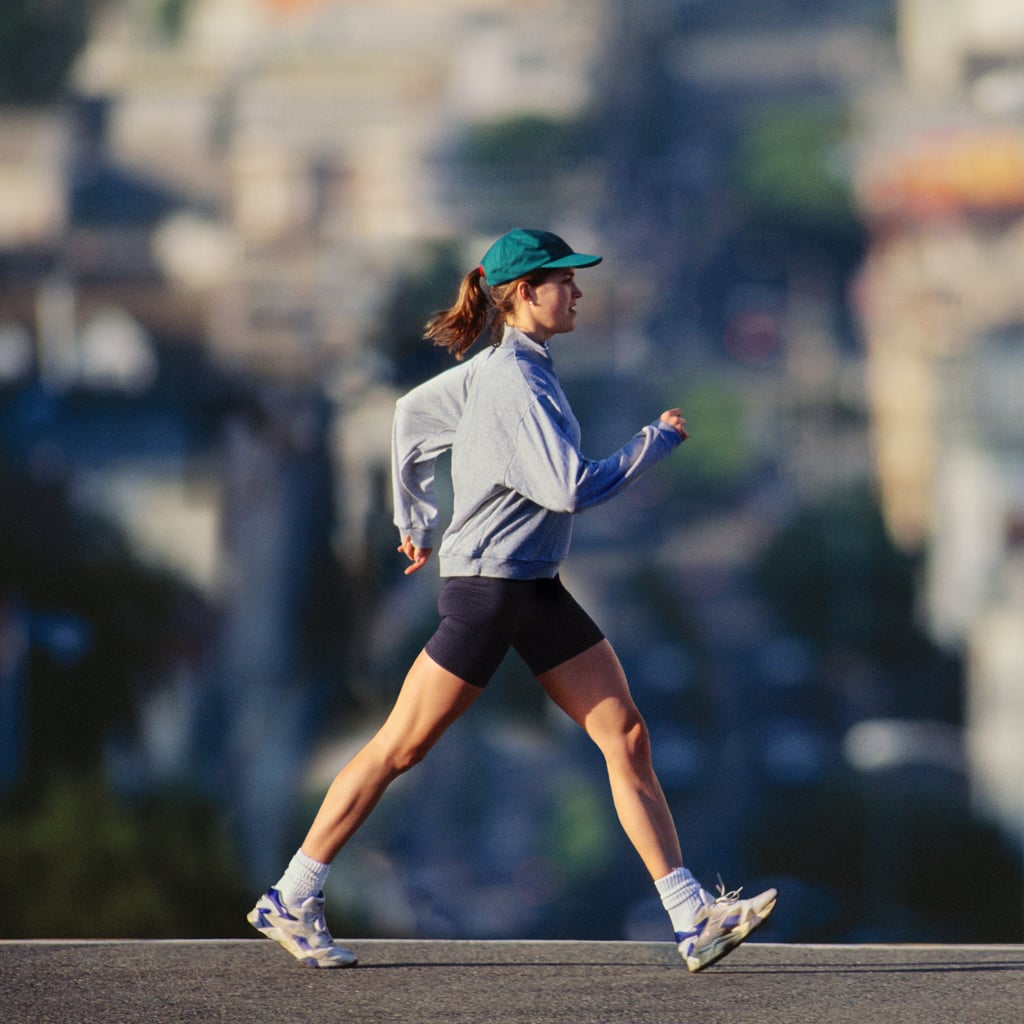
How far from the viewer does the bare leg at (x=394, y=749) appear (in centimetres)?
356

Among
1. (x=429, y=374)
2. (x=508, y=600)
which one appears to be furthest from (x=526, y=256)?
(x=429, y=374)

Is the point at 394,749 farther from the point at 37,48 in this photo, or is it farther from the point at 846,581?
the point at 846,581

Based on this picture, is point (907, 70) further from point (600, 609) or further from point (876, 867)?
point (876, 867)

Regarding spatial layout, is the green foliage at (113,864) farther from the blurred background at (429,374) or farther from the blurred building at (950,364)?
the blurred building at (950,364)

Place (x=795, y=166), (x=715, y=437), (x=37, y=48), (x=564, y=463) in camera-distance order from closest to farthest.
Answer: (x=564, y=463) < (x=37, y=48) < (x=795, y=166) < (x=715, y=437)

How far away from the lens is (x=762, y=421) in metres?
13.9

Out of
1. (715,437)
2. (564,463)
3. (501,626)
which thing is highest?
(564,463)

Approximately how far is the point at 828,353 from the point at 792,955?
10.2m

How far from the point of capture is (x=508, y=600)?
3.52m

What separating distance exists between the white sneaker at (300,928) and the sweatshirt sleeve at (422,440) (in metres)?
0.72

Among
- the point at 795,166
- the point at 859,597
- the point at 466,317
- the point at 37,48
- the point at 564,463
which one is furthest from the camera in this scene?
the point at 859,597

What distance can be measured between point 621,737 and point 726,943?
1.37 ft

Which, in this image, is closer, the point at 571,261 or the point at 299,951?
the point at 571,261

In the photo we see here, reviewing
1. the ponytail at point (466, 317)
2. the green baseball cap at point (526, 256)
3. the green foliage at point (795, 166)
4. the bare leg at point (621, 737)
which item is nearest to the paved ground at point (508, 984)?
the bare leg at point (621, 737)
